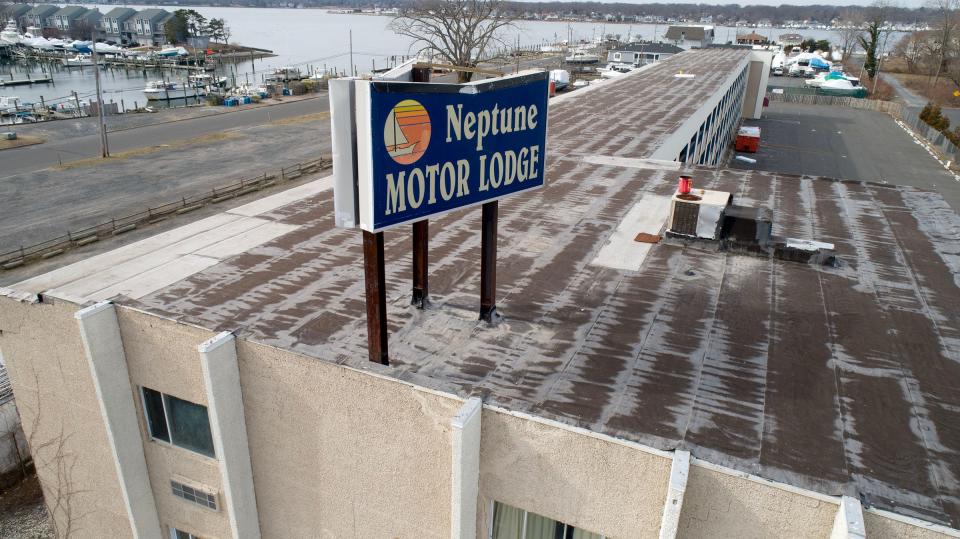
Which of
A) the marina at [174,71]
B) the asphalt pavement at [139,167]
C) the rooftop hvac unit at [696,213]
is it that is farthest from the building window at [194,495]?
the marina at [174,71]

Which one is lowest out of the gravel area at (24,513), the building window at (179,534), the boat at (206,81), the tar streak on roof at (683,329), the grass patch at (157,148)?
the gravel area at (24,513)

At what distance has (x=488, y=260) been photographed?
11781mm

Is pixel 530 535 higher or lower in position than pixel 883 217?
lower

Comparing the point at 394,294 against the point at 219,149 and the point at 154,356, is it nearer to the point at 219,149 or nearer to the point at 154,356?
the point at 154,356

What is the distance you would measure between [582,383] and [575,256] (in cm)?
570

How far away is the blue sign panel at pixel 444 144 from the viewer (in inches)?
343

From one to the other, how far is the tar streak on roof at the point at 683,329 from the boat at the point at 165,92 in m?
90.3

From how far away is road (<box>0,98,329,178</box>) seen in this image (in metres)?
46.9

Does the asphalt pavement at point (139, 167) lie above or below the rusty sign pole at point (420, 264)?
below

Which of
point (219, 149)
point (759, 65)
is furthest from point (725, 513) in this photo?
point (759, 65)

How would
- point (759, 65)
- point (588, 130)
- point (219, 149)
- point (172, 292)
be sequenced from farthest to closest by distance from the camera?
point (759, 65), point (219, 149), point (588, 130), point (172, 292)

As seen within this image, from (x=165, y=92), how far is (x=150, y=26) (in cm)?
10140

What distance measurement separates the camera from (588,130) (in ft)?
104

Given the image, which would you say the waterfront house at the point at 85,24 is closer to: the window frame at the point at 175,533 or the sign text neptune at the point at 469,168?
the window frame at the point at 175,533
